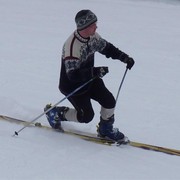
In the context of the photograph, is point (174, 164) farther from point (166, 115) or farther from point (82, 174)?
point (166, 115)

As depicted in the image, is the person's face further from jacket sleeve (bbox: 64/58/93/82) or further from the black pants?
the black pants

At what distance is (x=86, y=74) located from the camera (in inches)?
186

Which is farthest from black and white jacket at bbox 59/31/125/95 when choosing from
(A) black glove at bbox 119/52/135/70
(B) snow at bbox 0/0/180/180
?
(B) snow at bbox 0/0/180/180

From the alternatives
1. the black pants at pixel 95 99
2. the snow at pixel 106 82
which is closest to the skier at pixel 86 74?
the black pants at pixel 95 99

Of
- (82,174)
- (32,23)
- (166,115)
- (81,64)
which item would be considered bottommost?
(82,174)

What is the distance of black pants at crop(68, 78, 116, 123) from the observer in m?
4.96

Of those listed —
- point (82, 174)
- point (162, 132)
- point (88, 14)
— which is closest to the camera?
point (82, 174)

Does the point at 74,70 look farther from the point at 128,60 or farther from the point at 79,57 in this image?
the point at 128,60

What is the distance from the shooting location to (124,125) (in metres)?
5.75

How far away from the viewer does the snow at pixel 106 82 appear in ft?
14.7

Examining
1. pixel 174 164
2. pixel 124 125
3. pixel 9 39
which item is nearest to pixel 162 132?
pixel 124 125

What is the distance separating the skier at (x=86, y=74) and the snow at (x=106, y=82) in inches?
8.7

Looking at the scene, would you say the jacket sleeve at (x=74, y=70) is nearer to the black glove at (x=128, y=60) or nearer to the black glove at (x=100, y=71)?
the black glove at (x=100, y=71)

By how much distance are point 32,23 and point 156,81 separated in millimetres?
4875
